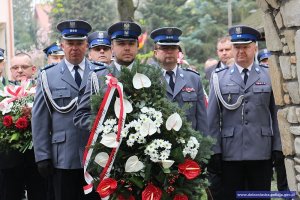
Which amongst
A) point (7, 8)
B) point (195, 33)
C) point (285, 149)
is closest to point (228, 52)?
point (285, 149)

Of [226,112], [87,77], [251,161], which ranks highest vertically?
[87,77]

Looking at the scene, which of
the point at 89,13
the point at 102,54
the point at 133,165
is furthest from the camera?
the point at 89,13

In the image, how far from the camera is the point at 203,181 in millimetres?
5137

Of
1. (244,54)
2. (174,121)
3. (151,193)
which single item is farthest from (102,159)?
(244,54)

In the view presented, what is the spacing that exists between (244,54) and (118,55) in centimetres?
140

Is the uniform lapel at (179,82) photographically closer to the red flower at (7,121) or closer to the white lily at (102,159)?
the white lily at (102,159)

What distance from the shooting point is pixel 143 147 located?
4895 mm

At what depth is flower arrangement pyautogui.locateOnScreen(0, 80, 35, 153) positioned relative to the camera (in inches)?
254

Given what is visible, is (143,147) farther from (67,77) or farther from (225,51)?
(225,51)

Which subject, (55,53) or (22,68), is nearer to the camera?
(22,68)

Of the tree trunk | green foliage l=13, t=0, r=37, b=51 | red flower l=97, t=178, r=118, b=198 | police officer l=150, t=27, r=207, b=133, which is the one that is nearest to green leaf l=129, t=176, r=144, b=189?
red flower l=97, t=178, r=118, b=198

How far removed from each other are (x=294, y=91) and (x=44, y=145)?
89.8 inches

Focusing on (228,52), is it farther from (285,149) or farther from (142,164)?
(142,164)

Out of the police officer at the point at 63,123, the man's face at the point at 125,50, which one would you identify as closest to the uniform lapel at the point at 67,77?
the police officer at the point at 63,123
